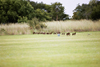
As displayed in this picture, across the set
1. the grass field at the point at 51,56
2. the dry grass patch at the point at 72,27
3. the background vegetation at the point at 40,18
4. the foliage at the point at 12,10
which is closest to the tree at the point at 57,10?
the background vegetation at the point at 40,18

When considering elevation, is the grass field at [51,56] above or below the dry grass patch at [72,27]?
below

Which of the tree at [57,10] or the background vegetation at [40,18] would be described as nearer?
the background vegetation at [40,18]

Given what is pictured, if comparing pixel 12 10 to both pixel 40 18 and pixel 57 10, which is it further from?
pixel 57 10

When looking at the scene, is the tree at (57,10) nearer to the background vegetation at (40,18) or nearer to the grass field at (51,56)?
the background vegetation at (40,18)

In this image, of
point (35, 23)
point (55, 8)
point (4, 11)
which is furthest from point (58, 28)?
point (55, 8)

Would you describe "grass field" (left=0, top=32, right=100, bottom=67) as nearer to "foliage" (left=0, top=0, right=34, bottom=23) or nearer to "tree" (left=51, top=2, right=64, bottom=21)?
"foliage" (left=0, top=0, right=34, bottom=23)

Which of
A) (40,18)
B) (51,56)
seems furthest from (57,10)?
(51,56)

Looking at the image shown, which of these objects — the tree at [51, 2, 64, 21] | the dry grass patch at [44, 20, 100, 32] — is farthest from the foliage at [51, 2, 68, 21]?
the dry grass patch at [44, 20, 100, 32]

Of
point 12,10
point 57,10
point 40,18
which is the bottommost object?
point 40,18

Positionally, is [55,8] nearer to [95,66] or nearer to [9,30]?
[9,30]

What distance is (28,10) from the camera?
30.1 m

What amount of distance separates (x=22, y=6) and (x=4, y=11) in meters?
3.66

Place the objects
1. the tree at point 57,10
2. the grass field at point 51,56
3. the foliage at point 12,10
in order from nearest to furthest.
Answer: the grass field at point 51,56 < the foliage at point 12,10 < the tree at point 57,10

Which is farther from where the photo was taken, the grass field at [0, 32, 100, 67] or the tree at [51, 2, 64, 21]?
the tree at [51, 2, 64, 21]
